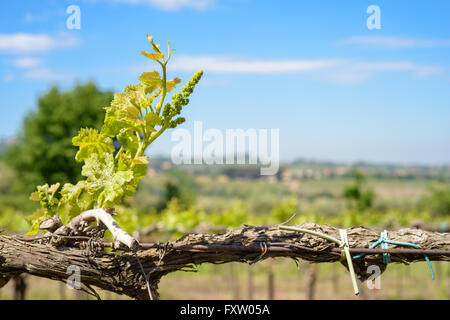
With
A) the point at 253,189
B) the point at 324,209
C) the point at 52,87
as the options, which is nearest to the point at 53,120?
the point at 52,87

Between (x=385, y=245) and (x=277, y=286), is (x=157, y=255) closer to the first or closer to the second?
(x=385, y=245)

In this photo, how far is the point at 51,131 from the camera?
1032 inches

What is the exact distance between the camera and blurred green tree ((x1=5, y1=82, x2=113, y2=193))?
24.9 meters

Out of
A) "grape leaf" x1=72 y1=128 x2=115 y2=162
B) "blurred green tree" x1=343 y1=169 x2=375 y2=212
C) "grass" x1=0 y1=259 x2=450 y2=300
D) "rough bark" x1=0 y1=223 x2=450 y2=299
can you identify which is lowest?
"grass" x1=0 y1=259 x2=450 y2=300

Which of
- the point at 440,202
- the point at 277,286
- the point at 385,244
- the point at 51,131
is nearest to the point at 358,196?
the point at 440,202

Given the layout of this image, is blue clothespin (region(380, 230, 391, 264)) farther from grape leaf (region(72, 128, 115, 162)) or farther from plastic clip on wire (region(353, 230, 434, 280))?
grape leaf (region(72, 128, 115, 162))

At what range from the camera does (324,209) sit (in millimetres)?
42094

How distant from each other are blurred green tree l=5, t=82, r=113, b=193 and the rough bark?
22.9 meters

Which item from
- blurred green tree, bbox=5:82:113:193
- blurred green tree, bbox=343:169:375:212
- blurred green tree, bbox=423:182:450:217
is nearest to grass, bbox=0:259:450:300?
blurred green tree, bbox=343:169:375:212

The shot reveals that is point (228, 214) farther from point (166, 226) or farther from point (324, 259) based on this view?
point (324, 259)

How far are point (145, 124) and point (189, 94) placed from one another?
0.69ft

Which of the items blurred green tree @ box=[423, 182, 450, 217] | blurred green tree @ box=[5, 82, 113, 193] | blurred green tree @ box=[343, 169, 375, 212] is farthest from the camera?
blurred green tree @ box=[423, 182, 450, 217]

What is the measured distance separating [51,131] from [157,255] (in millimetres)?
26612
